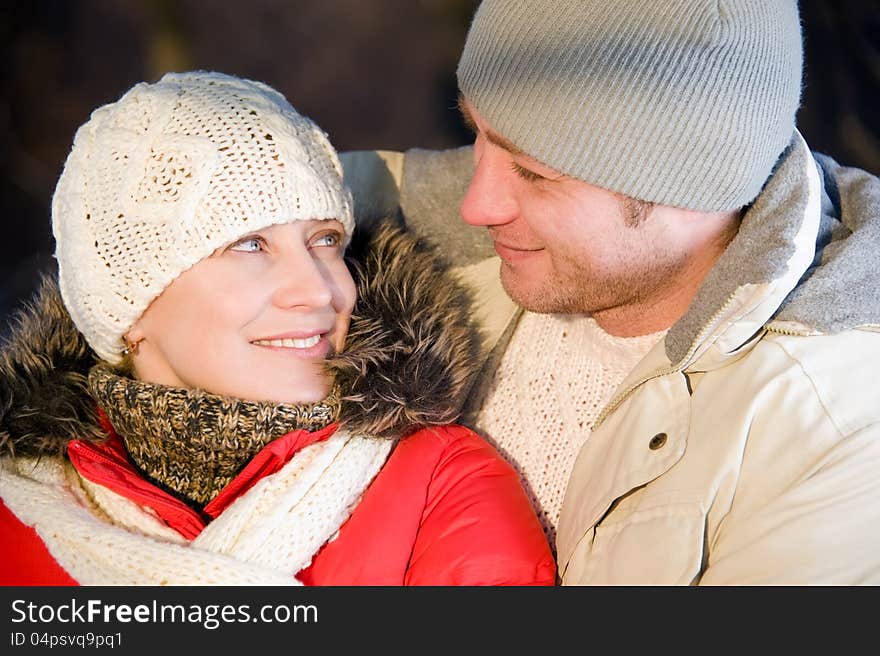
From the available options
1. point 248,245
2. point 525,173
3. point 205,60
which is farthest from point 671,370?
point 205,60

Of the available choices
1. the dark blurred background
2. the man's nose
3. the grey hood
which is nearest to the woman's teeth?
the man's nose

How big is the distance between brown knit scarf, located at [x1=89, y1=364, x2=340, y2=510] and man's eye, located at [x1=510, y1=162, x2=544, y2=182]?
21.5 inches

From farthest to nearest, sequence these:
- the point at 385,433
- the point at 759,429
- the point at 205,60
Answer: the point at 205,60, the point at 385,433, the point at 759,429

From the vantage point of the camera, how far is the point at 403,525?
167 centimetres

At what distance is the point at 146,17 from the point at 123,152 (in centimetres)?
294

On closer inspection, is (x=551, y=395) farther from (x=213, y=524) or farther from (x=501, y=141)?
(x=213, y=524)

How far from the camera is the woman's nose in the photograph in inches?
64.3

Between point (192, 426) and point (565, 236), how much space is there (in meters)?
0.77

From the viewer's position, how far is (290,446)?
67.0 inches

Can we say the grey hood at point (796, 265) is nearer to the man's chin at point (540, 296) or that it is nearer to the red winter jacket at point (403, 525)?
the man's chin at point (540, 296)

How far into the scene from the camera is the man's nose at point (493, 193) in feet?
5.98

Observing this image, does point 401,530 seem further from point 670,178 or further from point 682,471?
point 670,178

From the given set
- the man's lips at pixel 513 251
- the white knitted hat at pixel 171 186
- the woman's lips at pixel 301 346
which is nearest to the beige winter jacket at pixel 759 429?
the man's lips at pixel 513 251

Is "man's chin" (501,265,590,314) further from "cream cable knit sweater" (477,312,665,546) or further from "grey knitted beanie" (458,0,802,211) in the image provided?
"grey knitted beanie" (458,0,802,211)
